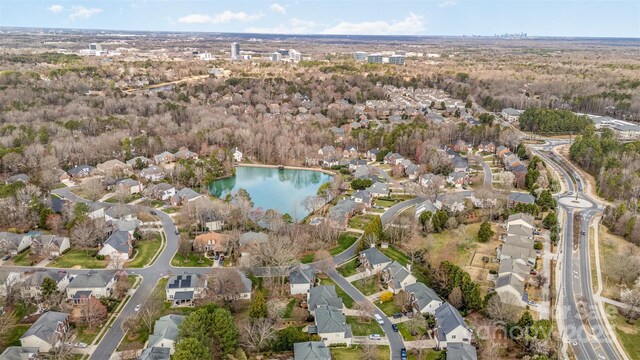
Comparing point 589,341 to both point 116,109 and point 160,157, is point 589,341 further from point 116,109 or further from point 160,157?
point 116,109

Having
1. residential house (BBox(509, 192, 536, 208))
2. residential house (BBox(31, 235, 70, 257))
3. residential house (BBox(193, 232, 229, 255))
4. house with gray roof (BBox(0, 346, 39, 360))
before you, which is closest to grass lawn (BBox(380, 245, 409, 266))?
residential house (BBox(193, 232, 229, 255))

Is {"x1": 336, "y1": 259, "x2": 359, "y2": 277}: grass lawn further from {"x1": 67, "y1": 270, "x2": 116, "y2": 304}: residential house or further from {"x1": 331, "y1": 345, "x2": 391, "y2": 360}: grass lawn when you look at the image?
{"x1": 67, "y1": 270, "x2": 116, "y2": 304}: residential house

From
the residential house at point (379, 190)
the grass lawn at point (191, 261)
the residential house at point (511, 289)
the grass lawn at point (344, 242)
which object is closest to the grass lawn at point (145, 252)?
the grass lawn at point (191, 261)

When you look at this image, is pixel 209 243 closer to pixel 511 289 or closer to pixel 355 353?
pixel 355 353

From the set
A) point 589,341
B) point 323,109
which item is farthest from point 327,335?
point 323,109

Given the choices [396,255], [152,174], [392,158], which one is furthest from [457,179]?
[152,174]

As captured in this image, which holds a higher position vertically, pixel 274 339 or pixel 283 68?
pixel 283 68

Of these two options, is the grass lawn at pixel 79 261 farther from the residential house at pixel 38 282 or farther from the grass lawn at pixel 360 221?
the grass lawn at pixel 360 221
